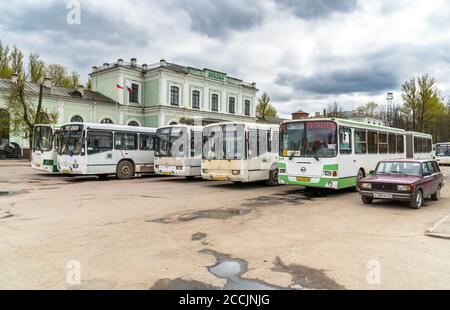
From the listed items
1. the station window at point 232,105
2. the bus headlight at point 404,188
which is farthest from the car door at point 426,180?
the station window at point 232,105

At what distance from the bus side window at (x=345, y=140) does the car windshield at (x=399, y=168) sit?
161 cm

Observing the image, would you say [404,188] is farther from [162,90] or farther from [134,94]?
[134,94]

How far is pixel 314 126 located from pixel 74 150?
1216 centimetres

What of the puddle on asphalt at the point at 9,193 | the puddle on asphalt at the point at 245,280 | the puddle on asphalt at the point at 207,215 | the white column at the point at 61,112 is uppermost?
the white column at the point at 61,112

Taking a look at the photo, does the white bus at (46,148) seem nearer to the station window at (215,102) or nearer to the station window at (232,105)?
the station window at (215,102)

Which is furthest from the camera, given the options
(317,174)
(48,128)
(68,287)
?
(48,128)

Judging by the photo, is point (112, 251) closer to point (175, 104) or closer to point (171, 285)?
point (171, 285)

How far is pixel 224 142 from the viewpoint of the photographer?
15.8 meters

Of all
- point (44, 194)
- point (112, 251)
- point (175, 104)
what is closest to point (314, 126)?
point (112, 251)

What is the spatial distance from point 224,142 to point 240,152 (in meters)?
1.01

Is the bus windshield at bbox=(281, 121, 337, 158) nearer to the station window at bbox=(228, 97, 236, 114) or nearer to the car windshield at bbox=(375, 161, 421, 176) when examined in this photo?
the car windshield at bbox=(375, 161, 421, 176)

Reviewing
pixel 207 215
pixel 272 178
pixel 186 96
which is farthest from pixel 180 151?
pixel 186 96

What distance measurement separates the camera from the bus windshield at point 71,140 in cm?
1806

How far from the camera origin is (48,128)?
20.7 metres
